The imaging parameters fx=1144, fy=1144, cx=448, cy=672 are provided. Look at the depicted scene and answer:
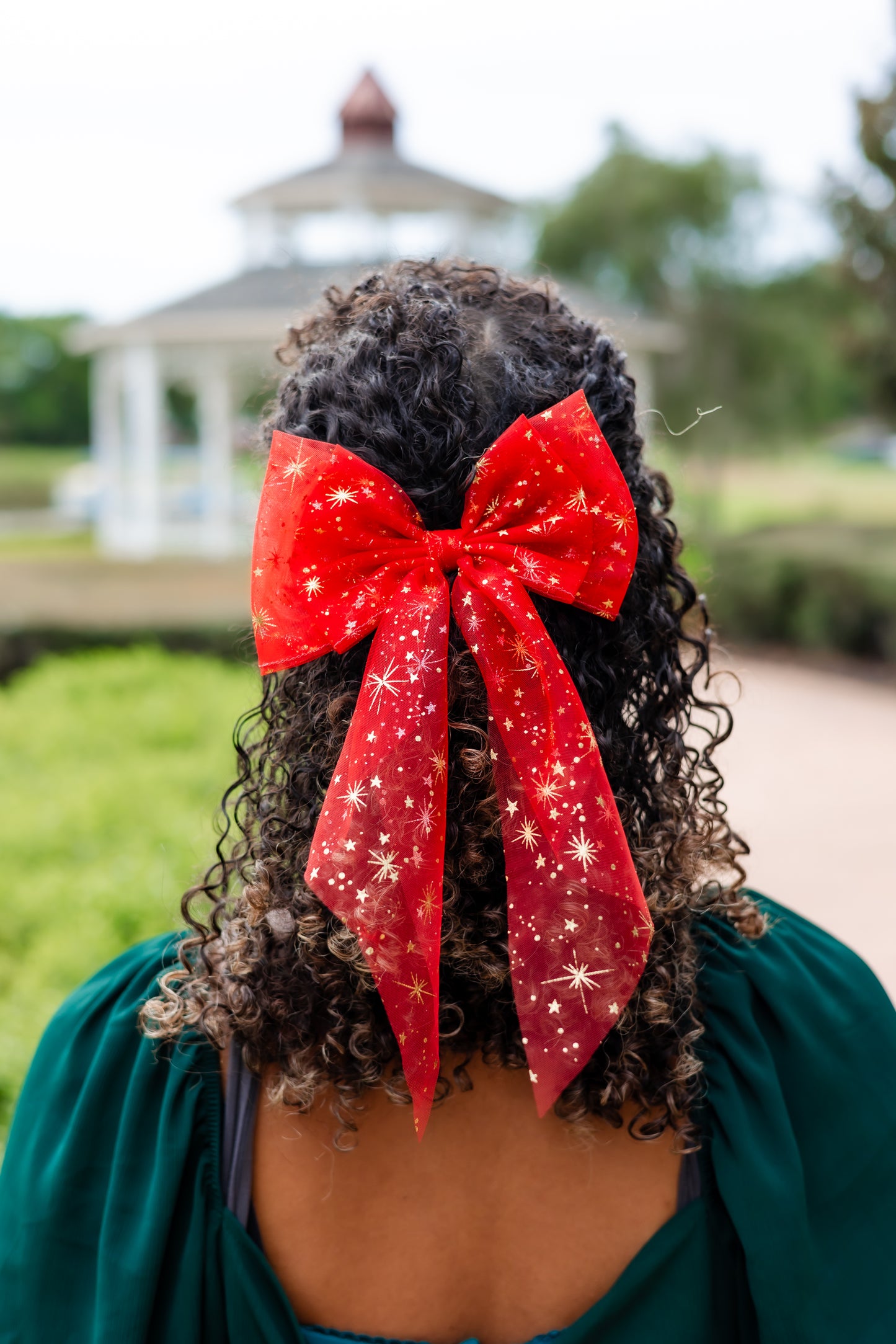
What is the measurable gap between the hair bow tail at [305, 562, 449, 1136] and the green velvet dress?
0.32 metres

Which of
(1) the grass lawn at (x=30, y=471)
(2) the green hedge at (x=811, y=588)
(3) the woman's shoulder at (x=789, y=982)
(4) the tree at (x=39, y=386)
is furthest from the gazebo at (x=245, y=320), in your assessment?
(4) the tree at (x=39, y=386)

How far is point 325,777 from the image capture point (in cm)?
118

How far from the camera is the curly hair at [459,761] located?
1127 millimetres

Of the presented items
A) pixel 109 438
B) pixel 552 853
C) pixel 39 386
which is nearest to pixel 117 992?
pixel 552 853

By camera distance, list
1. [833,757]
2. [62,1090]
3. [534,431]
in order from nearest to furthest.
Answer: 1. [534,431]
2. [62,1090]
3. [833,757]

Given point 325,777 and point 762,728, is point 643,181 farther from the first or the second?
point 325,777

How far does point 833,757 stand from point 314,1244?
7101 millimetres

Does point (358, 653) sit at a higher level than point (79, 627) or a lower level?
higher

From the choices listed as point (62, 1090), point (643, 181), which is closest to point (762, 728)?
point (62, 1090)

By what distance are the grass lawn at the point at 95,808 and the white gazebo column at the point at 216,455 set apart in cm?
562

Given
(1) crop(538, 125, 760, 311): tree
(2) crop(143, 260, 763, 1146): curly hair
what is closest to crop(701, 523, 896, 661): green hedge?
(1) crop(538, 125, 760, 311): tree

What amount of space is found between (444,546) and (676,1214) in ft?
2.45

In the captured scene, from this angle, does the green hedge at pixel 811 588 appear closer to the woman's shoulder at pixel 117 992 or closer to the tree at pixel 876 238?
the tree at pixel 876 238

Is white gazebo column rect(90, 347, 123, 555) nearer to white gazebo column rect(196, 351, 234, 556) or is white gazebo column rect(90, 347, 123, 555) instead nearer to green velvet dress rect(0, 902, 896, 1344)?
white gazebo column rect(196, 351, 234, 556)
